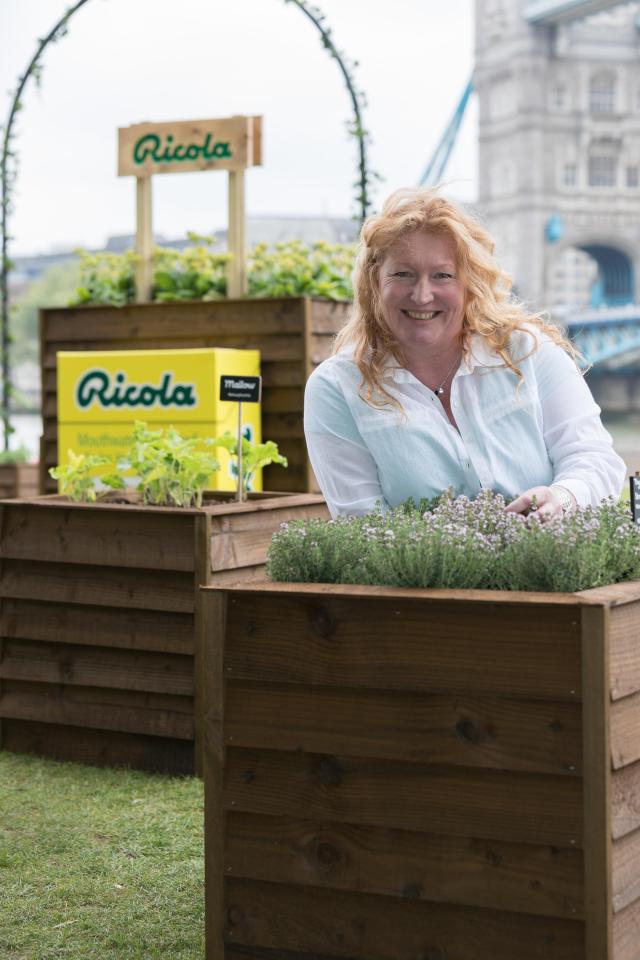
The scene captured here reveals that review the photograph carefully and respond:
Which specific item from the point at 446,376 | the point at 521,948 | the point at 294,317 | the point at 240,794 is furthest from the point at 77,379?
the point at 521,948

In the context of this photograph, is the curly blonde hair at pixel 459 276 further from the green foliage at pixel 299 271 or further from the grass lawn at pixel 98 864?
the green foliage at pixel 299 271

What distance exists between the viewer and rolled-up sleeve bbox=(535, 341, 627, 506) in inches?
84.6

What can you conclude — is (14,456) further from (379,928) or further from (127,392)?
(379,928)

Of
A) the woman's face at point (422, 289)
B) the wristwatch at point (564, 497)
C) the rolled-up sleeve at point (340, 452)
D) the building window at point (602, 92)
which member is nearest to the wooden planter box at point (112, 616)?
the rolled-up sleeve at point (340, 452)

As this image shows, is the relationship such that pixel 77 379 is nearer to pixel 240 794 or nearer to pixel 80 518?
pixel 80 518

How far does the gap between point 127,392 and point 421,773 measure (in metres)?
3.29

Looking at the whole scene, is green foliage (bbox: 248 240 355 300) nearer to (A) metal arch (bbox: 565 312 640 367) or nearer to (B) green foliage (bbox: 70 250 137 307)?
(B) green foliage (bbox: 70 250 137 307)

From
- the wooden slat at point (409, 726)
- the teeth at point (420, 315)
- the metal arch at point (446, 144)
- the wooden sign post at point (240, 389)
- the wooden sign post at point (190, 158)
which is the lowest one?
the wooden slat at point (409, 726)

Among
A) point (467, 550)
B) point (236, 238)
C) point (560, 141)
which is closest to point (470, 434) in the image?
point (467, 550)

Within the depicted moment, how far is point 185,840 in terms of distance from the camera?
9.23ft

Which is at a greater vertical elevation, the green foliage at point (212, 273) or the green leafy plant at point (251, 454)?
the green foliage at point (212, 273)

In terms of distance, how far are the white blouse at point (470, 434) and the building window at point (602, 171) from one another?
55.6 meters

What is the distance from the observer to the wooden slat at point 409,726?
1582 mm

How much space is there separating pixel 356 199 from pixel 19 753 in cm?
319
